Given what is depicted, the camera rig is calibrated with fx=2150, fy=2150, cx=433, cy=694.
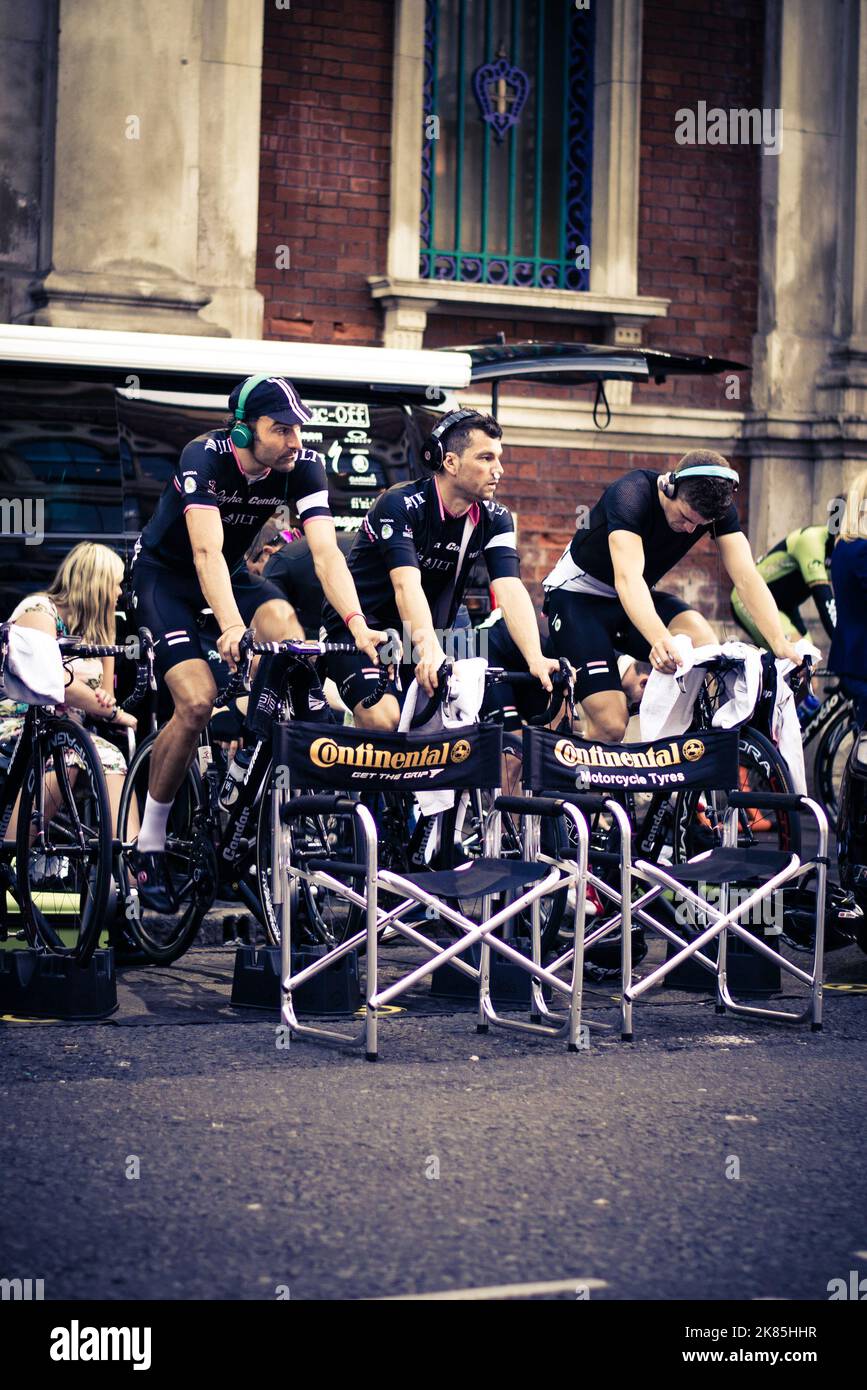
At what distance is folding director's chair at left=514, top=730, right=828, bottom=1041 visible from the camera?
23.8ft

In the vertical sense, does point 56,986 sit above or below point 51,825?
below

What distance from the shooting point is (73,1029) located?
707cm

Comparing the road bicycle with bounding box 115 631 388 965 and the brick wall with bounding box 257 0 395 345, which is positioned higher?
the brick wall with bounding box 257 0 395 345

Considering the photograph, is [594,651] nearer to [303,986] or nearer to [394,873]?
[394,873]

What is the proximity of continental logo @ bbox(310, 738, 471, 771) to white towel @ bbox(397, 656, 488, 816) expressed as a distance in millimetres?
616

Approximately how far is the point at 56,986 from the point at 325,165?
34.1 feet

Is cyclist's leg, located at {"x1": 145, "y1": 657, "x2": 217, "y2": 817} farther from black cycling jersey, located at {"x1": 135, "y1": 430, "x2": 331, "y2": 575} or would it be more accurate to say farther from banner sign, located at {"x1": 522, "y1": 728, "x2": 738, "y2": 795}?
banner sign, located at {"x1": 522, "y1": 728, "x2": 738, "y2": 795}

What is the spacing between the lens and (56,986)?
23.8ft

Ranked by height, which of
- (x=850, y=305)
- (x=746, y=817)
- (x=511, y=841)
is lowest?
(x=511, y=841)

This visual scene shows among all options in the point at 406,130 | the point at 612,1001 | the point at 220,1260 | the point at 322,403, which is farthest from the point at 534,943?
the point at 406,130

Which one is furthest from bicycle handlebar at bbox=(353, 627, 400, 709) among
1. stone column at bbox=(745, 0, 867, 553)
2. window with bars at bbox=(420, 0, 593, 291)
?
stone column at bbox=(745, 0, 867, 553)

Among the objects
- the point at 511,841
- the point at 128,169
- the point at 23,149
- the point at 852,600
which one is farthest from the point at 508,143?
the point at 511,841
